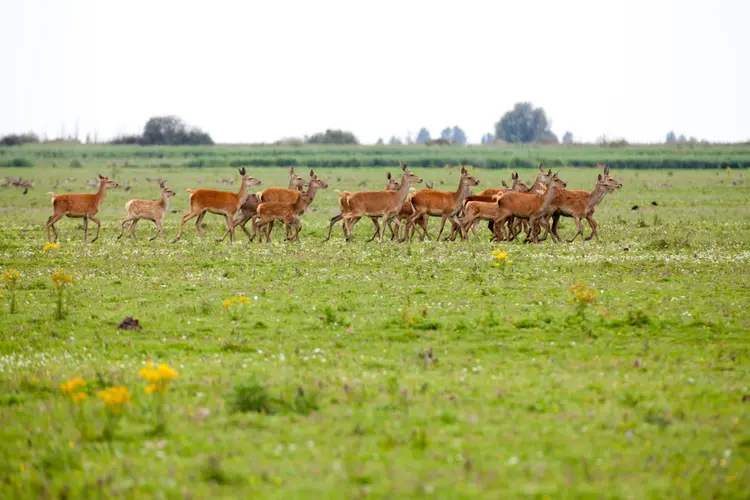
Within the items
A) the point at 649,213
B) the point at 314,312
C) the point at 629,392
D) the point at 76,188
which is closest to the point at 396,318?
the point at 314,312

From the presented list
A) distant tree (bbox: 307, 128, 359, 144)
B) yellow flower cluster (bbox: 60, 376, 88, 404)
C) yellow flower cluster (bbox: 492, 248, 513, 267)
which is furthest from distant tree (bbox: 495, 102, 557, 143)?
yellow flower cluster (bbox: 60, 376, 88, 404)

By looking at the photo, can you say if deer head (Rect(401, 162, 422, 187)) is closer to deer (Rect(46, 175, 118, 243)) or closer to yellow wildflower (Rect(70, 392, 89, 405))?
deer (Rect(46, 175, 118, 243))

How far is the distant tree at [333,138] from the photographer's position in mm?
136875

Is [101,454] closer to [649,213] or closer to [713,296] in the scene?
[713,296]

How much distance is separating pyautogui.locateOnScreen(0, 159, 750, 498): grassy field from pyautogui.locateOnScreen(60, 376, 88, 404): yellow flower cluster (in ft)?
0.36

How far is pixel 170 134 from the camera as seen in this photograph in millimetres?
130750

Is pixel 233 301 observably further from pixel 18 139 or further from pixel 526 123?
pixel 526 123

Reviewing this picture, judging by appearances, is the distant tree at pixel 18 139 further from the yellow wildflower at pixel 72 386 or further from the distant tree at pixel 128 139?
the yellow wildflower at pixel 72 386

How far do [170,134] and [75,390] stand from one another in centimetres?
12445

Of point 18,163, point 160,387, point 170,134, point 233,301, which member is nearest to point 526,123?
point 170,134

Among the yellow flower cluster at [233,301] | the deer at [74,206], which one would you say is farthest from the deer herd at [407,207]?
the yellow flower cluster at [233,301]

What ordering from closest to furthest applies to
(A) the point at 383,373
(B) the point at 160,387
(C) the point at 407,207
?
(B) the point at 160,387, (A) the point at 383,373, (C) the point at 407,207

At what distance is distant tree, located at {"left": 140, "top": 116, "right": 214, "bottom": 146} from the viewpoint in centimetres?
12962

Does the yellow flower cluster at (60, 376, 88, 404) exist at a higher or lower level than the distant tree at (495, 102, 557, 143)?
lower
